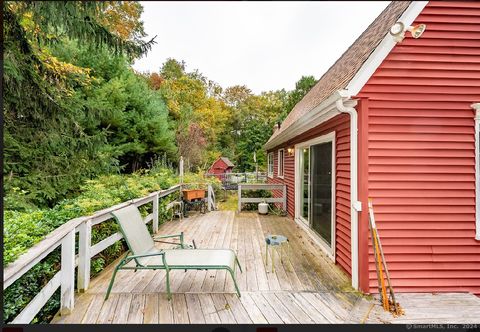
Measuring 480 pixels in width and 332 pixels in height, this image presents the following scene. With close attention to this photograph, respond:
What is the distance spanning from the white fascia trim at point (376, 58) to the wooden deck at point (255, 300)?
215cm

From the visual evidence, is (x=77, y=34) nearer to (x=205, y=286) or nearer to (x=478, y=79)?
(x=205, y=286)

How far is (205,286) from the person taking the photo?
2906 mm

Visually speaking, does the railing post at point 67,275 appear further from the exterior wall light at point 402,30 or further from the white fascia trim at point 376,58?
the exterior wall light at point 402,30

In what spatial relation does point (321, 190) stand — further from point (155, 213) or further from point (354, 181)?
point (155, 213)

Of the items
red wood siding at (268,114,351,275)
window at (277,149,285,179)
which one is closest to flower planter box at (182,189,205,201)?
window at (277,149,285,179)

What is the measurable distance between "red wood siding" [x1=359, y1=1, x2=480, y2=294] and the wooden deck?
0.36 m

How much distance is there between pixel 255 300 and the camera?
8.55ft

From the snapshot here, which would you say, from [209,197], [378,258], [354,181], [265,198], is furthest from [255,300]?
[209,197]

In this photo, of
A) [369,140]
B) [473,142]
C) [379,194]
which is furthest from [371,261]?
[473,142]

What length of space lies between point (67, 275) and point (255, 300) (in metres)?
1.77

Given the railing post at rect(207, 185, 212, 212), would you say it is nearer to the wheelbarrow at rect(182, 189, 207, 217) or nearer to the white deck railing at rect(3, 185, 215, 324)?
the wheelbarrow at rect(182, 189, 207, 217)

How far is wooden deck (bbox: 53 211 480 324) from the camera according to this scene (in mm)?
2307

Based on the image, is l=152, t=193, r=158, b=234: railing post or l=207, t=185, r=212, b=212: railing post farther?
l=207, t=185, r=212, b=212: railing post

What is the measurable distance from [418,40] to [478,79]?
81cm
